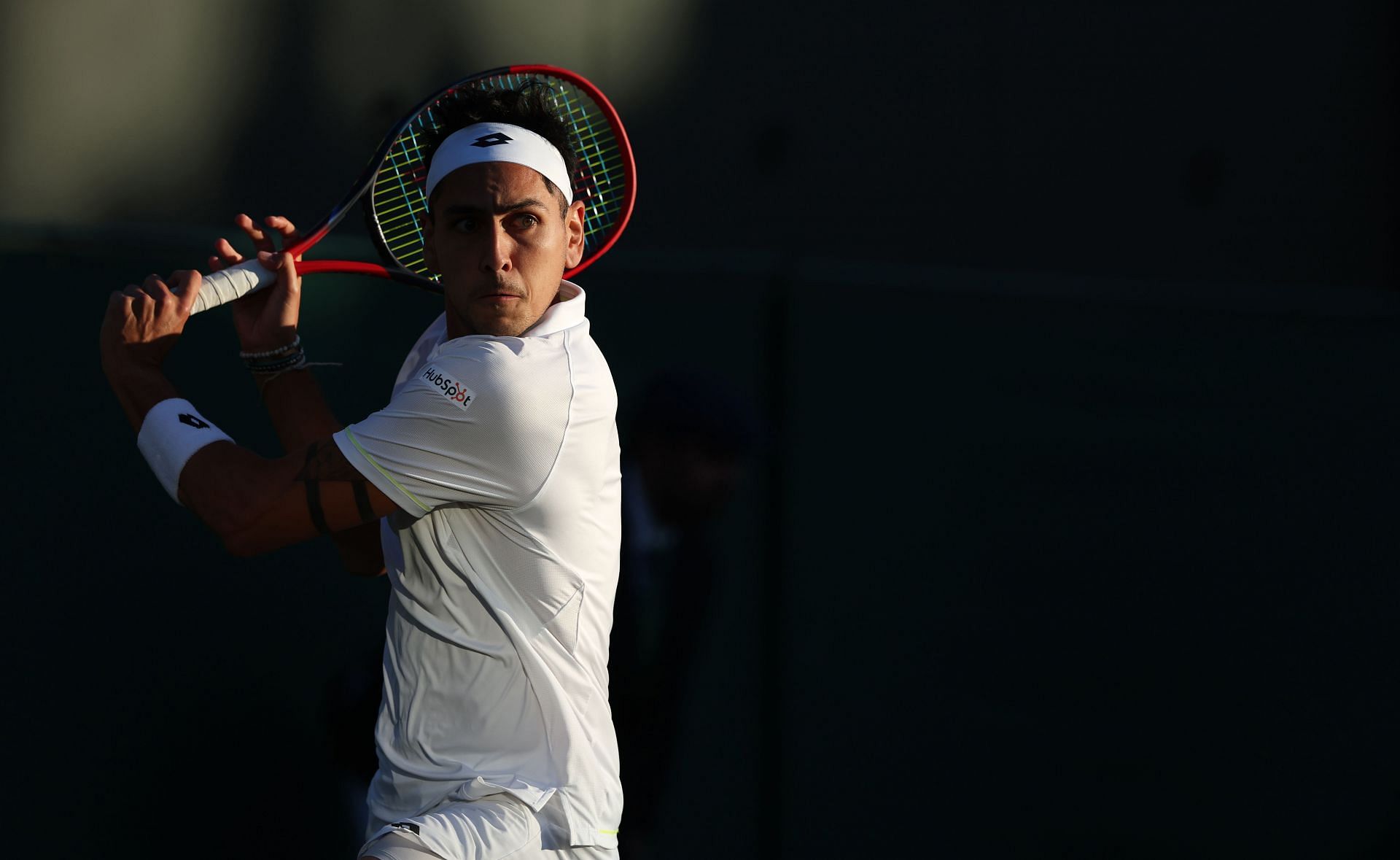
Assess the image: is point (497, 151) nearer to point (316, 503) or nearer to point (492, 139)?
point (492, 139)

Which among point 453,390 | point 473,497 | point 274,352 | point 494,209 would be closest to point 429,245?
point 494,209

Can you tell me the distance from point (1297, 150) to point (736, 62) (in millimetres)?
2155

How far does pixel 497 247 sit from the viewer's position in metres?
2.55

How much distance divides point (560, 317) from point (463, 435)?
307 millimetres

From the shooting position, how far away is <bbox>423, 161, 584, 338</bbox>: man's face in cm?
255

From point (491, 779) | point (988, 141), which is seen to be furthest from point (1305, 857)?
point (988, 141)

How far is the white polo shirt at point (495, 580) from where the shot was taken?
2.39m

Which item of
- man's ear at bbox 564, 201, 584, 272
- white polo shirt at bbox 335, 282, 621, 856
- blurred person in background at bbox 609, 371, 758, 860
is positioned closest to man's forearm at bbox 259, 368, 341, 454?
white polo shirt at bbox 335, 282, 621, 856

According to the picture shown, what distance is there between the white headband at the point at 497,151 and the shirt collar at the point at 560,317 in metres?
0.20

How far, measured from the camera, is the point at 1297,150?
217 inches

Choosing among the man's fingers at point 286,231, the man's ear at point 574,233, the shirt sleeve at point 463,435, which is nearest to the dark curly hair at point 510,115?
the man's ear at point 574,233

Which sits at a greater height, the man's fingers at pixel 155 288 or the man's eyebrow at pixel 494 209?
the man's eyebrow at pixel 494 209

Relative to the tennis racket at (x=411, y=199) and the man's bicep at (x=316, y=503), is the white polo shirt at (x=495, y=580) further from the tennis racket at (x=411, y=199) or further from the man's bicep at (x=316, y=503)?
the tennis racket at (x=411, y=199)

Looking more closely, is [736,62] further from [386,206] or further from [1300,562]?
[1300,562]
